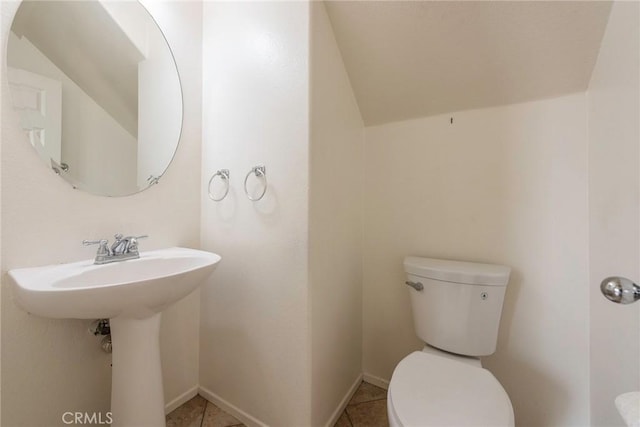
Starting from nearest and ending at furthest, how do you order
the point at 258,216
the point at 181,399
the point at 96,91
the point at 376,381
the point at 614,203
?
the point at 614,203 < the point at 96,91 < the point at 258,216 < the point at 181,399 < the point at 376,381

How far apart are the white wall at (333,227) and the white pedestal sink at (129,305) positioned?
454mm

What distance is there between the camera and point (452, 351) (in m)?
1.04

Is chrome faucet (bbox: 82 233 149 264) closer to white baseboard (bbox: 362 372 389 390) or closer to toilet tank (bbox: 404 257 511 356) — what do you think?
toilet tank (bbox: 404 257 511 356)

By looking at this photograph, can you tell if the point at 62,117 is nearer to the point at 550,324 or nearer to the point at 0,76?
the point at 0,76

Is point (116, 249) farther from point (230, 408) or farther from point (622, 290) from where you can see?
point (622, 290)

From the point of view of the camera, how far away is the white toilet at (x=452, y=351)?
707 millimetres

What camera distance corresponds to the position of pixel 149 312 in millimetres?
792

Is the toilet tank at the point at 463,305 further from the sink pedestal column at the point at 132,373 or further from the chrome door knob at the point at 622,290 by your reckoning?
the sink pedestal column at the point at 132,373

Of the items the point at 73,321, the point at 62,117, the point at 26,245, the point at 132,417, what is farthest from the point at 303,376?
the point at 62,117

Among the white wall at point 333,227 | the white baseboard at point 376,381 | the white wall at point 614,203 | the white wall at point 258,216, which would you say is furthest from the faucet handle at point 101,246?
the white wall at point 614,203

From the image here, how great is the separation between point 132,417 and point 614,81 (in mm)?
1949

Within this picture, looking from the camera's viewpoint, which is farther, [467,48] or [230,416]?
[230,416]

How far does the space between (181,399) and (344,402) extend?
82cm

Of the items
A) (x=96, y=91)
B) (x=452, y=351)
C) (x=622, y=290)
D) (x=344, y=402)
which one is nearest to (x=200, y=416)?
(x=344, y=402)
